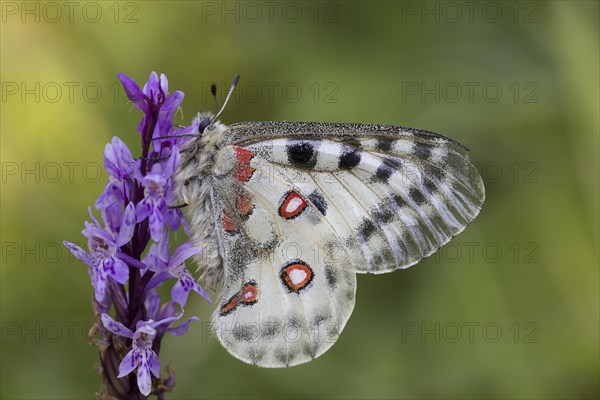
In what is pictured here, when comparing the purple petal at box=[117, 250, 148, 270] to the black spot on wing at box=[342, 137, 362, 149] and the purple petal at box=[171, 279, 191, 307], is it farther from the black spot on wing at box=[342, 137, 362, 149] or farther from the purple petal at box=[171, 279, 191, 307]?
the black spot on wing at box=[342, 137, 362, 149]

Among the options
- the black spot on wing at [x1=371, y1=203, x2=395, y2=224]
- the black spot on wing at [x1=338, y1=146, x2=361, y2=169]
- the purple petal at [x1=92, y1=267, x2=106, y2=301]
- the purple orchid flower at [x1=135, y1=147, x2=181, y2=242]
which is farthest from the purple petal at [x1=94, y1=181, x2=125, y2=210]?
the black spot on wing at [x1=371, y1=203, x2=395, y2=224]

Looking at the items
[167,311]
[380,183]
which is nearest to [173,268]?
[167,311]

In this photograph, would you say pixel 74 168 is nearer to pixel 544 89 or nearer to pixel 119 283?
pixel 119 283

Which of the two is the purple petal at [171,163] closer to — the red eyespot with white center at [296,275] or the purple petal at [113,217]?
the purple petal at [113,217]

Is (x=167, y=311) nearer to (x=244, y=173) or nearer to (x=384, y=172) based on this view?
(x=244, y=173)

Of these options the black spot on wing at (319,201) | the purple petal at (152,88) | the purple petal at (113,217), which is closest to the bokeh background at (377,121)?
the black spot on wing at (319,201)
